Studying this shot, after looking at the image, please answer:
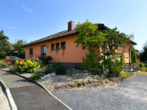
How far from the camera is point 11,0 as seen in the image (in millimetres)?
7590

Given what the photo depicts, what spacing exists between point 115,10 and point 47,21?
767 centimetres

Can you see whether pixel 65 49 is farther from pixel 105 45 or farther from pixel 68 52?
pixel 105 45

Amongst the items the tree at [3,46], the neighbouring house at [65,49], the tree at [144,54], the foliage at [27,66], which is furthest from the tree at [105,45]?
the tree at [3,46]

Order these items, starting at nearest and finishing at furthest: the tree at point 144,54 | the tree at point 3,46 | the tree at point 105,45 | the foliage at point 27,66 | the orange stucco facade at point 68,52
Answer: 1. the tree at point 105,45
2. the foliage at point 27,66
3. the orange stucco facade at point 68,52
4. the tree at point 144,54
5. the tree at point 3,46

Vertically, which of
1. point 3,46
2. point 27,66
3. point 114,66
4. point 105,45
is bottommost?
point 27,66

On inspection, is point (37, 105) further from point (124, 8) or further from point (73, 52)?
point (124, 8)

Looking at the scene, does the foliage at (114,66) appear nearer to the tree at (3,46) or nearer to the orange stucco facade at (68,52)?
the orange stucco facade at (68,52)

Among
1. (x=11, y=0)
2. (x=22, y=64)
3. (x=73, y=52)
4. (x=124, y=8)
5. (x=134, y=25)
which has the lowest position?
(x=22, y=64)

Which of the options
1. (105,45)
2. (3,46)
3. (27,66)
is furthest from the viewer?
(3,46)

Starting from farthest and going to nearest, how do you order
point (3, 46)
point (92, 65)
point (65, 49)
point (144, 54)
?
point (3, 46)
point (144, 54)
point (65, 49)
point (92, 65)

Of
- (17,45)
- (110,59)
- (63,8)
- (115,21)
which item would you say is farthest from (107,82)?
(17,45)

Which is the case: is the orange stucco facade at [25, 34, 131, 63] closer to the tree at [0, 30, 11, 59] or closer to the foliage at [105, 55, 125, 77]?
the foliage at [105, 55, 125, 77]

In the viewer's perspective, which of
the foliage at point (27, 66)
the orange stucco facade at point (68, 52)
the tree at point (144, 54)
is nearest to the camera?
the foliage at point (27, 66)

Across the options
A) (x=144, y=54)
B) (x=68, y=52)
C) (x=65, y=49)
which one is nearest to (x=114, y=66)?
(x=68, y=52)
